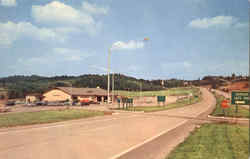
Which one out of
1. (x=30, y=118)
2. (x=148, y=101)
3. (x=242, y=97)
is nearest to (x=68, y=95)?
(x=148, y=101)

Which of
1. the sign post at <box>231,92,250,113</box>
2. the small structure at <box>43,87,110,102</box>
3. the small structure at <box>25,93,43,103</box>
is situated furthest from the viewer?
the small structure at <box>25,93,43,103</box>

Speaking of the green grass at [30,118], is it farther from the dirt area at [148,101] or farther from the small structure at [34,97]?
the small structure at [34,97]

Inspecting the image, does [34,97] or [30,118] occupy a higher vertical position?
[34,97]

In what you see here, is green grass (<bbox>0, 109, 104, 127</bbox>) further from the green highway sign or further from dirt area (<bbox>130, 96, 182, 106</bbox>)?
dirt area (<bbox>130, 96, 182, 106</bbox>)

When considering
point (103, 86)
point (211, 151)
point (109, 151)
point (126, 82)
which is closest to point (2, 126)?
point (109, 151)

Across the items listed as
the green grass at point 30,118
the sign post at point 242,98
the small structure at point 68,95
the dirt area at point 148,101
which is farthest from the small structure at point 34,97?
the sign post at point 242,98

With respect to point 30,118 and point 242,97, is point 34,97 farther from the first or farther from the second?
point 242,97

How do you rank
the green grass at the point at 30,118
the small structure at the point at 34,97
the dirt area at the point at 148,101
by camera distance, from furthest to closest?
1. the small structure at the point at 34,97
2. the dirt area at the point at 148,101
3. the green grass at the point at 30,118

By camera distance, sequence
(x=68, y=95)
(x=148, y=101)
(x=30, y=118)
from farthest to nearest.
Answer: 1. (x=148, y=101)
2. (x=68, y=95)
3. (x=30, y=118)

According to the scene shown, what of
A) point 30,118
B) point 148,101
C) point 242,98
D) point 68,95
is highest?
point 242,98

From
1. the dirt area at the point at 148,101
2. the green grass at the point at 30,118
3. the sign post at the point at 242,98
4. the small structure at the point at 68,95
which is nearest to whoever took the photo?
the sign post at the point at 242,98

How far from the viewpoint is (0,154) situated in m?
6.81

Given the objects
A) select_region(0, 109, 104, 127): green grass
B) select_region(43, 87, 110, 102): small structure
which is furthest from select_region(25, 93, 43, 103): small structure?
select_region(0, 109, 104, 127): green grass

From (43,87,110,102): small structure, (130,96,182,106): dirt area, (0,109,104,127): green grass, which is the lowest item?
(130,96,182,106): dirt area
